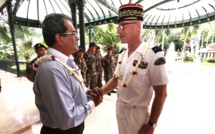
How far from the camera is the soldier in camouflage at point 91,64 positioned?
4.87 metres

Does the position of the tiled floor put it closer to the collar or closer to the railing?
the collar

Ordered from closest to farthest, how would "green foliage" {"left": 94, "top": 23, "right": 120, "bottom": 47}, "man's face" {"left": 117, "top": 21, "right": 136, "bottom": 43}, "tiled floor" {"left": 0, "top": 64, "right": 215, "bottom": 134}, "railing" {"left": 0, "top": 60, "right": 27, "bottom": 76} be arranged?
"man's face" {"left": 117, "top": 21, "right": 136, "bottom": 43}
"tiled floor" {"left": 0, "top": 64, "right": 215, "bottom": 134}
"railing" {"left": 0, "top": 60, "right": 27, "bottom": 76}
"green foliage" {"left": 94, "top": 23, "right": 120, "bottom": 47}

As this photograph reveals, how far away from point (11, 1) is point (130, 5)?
775 cm

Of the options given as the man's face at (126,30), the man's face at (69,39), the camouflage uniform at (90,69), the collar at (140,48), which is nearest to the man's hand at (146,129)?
the collar at (140,48)

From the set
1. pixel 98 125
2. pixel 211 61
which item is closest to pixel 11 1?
pixel 98 125

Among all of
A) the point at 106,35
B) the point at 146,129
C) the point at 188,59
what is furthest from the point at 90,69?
the point at 188,59

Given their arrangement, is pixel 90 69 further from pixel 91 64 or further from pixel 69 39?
pixel 69 39

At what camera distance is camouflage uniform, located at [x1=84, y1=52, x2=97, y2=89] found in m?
4.88

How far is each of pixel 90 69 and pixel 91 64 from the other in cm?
18

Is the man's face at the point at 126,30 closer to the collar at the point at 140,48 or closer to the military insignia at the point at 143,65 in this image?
the collar at the point at 140,48

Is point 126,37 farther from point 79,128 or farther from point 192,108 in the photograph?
point 192,108

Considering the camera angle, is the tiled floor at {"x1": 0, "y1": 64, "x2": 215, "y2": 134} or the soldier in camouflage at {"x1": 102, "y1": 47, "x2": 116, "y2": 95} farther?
the soldier in camouflage at {"x1": 102, "y1": 47, "x2": 116, "y2": 95}

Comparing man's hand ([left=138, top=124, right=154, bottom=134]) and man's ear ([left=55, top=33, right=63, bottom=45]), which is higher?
man's ear ([left=55, top=33, right=63, bottom=45])

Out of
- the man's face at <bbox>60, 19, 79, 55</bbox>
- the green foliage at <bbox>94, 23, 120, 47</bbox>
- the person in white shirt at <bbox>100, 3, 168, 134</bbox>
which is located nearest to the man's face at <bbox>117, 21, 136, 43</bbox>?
the person in white shirt at <bbox>100, 3, 168, 134</bbox>
